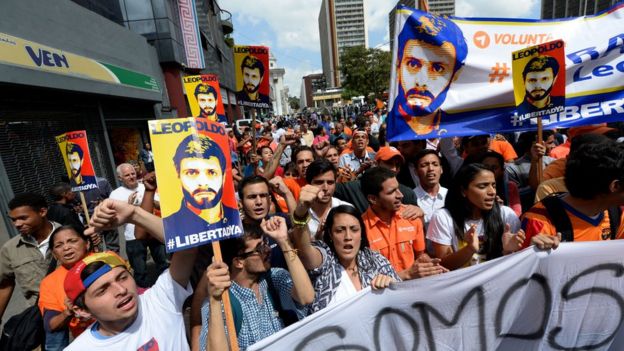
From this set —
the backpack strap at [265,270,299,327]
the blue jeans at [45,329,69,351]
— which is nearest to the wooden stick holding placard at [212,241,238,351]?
the backpack strap at [265,270,299,327]

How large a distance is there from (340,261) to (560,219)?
1298 mm

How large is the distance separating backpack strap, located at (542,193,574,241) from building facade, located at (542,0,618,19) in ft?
159

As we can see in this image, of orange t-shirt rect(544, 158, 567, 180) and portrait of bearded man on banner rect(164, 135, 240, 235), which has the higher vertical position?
portrait of bearded man on banner rect(164, 135, 240, 235)

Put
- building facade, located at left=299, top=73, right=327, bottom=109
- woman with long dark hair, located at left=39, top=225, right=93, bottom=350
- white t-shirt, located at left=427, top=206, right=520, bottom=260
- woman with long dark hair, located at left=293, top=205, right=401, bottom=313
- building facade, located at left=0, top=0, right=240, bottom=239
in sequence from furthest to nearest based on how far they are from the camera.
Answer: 1. building facade, located at left=299, top=73, right=327, bottom=109
2. building facade, located at left=0, top=0, right=240, bottom=239
3. white t-shirt, located at left=427, top=206, right=520, bottom=260
4. woman with long dark hair, located at left=39, top=225, right=93, bottom=350
5. woman with long dark hair, located at left=293, top=205, right=401, bottom=313

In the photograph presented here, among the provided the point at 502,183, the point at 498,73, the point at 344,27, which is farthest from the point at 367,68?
the point at 344,27

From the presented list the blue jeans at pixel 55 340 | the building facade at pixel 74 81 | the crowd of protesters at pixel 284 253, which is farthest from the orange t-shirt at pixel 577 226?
the building facade at pixel 74 81

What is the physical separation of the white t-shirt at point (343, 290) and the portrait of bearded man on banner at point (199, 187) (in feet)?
2.45

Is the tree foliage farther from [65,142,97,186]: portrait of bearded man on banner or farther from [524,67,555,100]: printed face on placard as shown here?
[65,142,97,186]: portrait of bearded man on banner

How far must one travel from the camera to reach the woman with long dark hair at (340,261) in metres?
1.92

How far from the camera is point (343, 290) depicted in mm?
1950

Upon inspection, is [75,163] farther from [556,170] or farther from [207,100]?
[556,170]

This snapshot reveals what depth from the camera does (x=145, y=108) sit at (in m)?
13.8

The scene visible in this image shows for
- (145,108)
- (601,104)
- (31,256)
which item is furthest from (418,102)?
(145,108)

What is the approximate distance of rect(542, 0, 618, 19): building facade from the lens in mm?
38625
